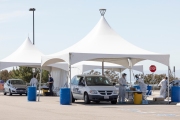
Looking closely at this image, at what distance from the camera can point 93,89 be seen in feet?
94.2

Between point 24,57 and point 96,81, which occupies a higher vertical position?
point 24,57

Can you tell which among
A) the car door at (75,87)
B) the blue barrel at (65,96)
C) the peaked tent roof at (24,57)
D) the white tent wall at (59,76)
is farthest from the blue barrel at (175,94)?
the white tent wall at (59,76)

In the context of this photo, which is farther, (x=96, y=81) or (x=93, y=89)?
(x=96, y=81)

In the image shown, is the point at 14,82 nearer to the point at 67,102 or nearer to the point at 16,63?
the point at 16,63

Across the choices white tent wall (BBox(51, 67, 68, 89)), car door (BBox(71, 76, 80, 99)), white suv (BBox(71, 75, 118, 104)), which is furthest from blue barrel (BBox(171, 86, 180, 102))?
white tent wall (BBox(51, 67, 68, 89))

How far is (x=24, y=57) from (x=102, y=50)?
17.5 meters

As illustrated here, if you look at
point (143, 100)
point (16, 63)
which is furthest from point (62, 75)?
point (143, 100)

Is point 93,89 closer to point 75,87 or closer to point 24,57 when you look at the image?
point 75,87

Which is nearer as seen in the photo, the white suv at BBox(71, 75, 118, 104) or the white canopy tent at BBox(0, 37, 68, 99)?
the white suv at BBox(71, 75, 118, 104)

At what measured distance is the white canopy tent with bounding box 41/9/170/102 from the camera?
29531 mm

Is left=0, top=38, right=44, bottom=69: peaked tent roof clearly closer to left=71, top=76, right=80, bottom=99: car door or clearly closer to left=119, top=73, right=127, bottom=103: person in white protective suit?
left=71, top=76, right=80, bottom=99: car door

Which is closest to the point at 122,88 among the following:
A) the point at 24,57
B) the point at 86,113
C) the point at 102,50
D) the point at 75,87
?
the point at 102,50

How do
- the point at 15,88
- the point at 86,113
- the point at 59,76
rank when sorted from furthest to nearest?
the point at 59,76 → the point at 15,88 → the point at 86,113

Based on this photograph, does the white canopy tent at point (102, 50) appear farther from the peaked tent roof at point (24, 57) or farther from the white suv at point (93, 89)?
the peaked tent roof at point (24, 57)
